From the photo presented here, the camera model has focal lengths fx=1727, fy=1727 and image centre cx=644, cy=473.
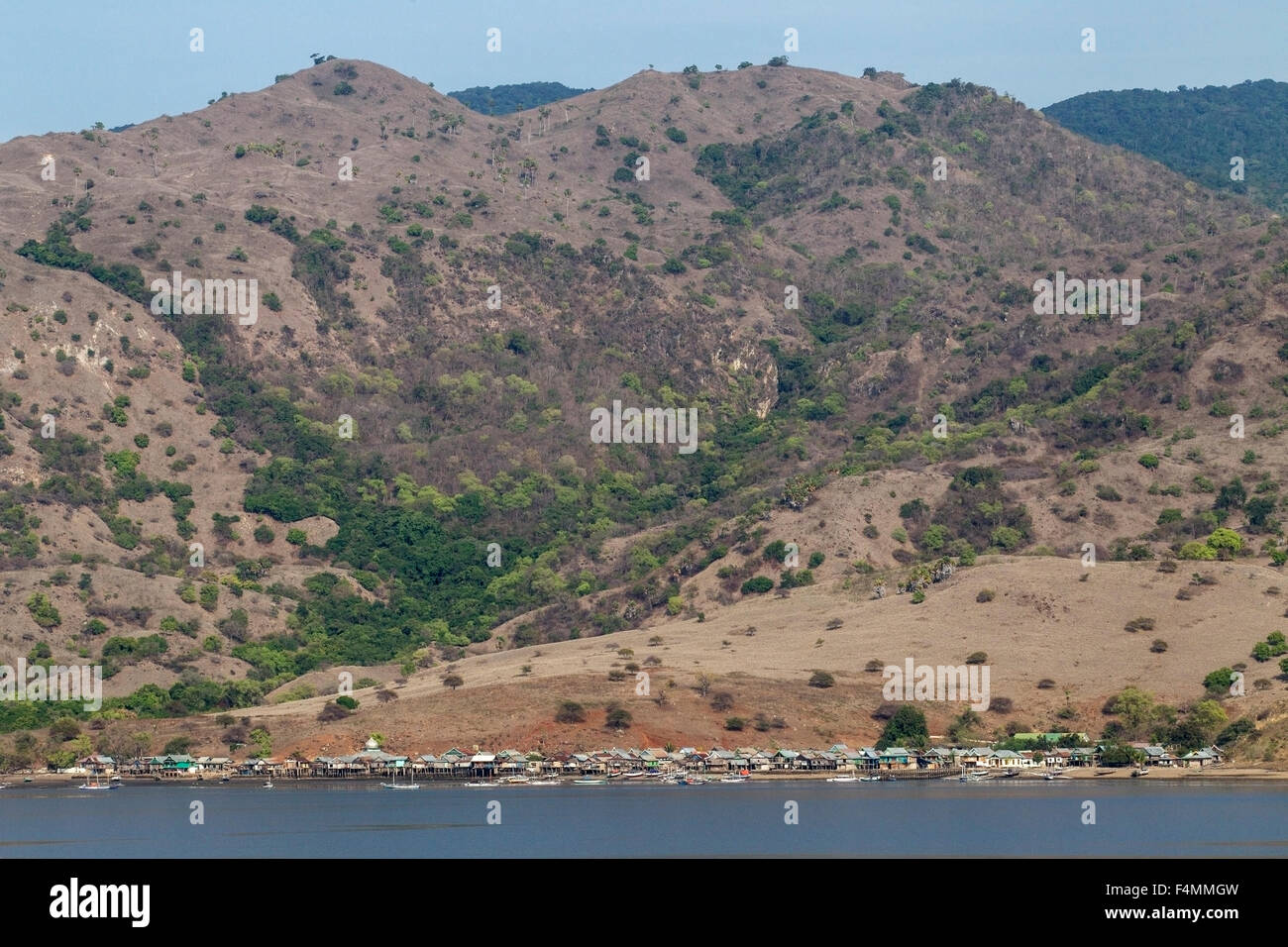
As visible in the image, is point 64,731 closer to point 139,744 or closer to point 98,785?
point 139,744

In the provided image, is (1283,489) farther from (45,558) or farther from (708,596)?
(45,558)

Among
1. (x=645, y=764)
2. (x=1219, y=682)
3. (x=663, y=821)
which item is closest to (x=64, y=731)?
(x=645, y=764)

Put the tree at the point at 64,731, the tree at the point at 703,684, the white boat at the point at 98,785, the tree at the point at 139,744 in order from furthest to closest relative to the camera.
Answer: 1. the tree at the point at 703,684
2. the tree at the point at 64,731
3. the tree at the point at 139,744
4. the white boat at the point at 98,785

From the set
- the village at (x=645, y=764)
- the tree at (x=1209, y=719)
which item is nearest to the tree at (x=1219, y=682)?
the tree at (x=1209, y=719)

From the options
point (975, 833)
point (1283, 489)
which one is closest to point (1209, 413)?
point (1283, 489)

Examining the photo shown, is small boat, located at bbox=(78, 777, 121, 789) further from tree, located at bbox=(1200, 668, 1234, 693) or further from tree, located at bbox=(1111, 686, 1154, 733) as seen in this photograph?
tree, located at bbox=(1200, 668, 1234, 693)

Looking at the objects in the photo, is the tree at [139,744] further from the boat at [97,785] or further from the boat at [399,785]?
the boat at [399,785]
